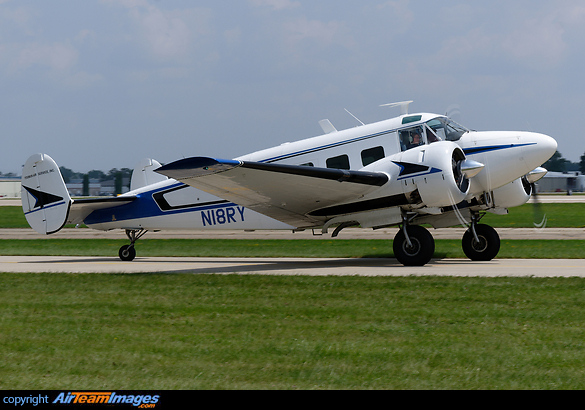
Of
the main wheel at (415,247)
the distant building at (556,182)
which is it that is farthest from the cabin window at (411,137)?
the distant building at (556,182)

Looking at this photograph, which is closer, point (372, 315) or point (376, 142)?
point (372, 315)

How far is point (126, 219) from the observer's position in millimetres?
19859

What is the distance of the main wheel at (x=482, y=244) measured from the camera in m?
17.7

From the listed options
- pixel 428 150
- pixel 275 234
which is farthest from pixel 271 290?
pixel 275 234

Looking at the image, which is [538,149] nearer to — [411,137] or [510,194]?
[510,194]

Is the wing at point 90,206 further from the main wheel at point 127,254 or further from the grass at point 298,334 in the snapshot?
the grass at point 298,334

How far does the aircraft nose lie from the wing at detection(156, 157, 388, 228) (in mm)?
3442

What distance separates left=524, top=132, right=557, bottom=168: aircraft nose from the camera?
50.8ft

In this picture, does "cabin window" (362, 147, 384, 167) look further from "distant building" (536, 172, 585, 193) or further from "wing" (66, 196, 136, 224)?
"distant building" (536, 172, 585, 193)

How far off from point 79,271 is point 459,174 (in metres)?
9.53

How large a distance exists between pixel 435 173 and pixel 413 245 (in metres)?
2.04

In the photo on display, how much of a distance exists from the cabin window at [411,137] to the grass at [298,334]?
4.41m

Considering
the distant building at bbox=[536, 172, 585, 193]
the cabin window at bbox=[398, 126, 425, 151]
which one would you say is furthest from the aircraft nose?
the distant building at bbox=[536, 172, 585, 193]
